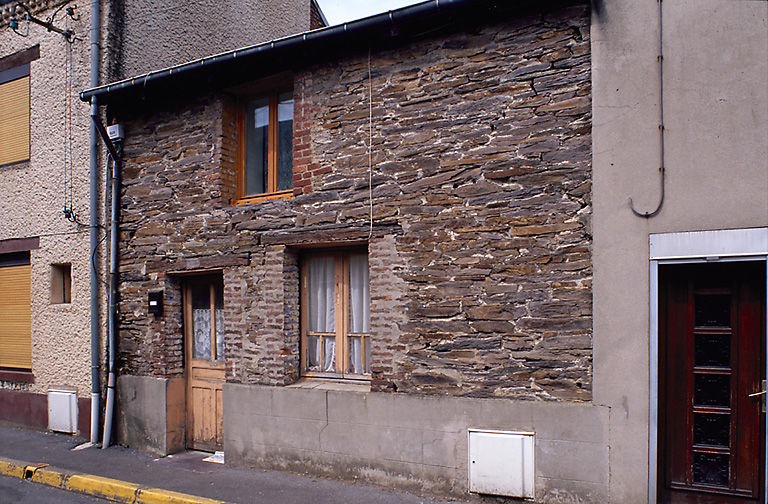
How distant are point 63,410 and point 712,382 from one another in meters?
8.05

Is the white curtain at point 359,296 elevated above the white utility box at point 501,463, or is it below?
above

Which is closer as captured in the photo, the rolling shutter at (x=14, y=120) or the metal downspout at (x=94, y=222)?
the metal downspout at (x=94, y=222)

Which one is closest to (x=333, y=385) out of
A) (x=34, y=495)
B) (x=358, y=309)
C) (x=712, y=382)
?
(x=358, y=309)

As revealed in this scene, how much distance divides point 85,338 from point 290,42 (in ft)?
16.5

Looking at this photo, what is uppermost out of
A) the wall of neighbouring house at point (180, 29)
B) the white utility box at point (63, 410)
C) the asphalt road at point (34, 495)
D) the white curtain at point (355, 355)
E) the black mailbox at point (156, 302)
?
the wall of neighbouring house at point (180, 29)

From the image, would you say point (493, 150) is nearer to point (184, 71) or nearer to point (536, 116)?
point (536, 116)

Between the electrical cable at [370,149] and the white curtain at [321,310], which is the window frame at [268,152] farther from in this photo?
the electrical cable at [370,149]

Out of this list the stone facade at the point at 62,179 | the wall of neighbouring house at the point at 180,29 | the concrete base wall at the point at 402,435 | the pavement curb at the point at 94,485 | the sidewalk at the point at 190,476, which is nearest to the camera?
the concrete base wall at the point at 402,435

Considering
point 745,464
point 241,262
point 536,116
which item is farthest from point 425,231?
point 745,464

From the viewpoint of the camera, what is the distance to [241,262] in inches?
245

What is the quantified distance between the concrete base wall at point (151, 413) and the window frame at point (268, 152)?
2.64m

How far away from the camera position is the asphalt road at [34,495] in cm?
551

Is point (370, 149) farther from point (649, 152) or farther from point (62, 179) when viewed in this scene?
point (62, 179)

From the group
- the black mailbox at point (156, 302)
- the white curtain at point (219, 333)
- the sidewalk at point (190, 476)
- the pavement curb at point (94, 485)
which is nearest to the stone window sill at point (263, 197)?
the white curtain at point (219, 333)
